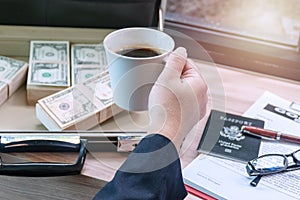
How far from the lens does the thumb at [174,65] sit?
2.36 ft

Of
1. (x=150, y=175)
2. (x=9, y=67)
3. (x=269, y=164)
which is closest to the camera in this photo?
(x=150, y=175)

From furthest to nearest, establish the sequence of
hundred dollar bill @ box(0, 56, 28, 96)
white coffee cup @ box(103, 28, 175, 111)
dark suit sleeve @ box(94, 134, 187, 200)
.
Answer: hundred dollar bill @ box(0, 56, 28, 96), white coffee cup @ box(103, 28, 175, 111), dark suit sleeve @ box(94, 134, 187, 200)

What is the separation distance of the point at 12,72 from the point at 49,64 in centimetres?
7

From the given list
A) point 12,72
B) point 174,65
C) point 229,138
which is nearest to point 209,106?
point 229,138

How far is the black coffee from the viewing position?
0.78m

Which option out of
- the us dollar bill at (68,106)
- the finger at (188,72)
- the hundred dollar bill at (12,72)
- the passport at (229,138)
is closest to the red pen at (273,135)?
the passport at (229,138)

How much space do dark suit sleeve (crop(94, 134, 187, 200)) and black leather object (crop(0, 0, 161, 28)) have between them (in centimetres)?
35

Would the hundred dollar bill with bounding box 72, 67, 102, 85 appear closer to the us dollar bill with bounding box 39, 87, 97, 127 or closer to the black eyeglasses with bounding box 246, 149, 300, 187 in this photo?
the us dollar bill with bounding box 39, 87, 97, 127

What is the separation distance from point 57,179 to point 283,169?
0.36 metres

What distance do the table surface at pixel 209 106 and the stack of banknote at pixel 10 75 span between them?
0.01m

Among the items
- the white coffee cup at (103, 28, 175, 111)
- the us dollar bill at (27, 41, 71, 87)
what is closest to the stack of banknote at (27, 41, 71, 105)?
the us dollar bill at (27, 41, 71, 87)

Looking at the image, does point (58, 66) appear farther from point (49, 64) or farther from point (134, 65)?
point (134, 65)

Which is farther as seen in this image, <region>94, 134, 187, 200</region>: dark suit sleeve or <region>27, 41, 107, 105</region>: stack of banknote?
<region>27, 41, 107, 105</region>: stack of banknote

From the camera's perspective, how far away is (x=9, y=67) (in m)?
0.88
